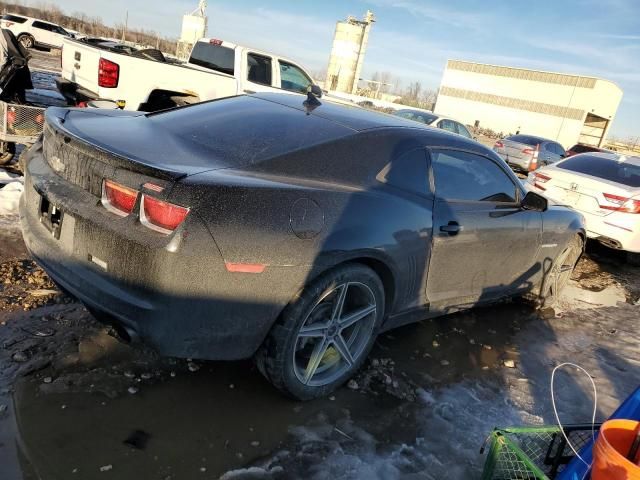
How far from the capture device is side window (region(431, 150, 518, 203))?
133 inches

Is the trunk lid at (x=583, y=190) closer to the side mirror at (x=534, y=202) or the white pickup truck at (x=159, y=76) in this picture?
the side mirror at (x=534, y=202)

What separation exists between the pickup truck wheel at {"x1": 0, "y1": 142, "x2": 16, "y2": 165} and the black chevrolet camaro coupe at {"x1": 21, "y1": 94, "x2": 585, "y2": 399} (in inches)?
141

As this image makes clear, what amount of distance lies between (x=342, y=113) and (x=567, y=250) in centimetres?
300

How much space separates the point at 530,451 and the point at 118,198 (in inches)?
94.5

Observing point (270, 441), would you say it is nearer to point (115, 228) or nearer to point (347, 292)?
point (347, 292)

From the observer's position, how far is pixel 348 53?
48.2 m

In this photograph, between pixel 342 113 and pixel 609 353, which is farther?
pixel 609 353

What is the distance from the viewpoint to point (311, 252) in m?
2.45

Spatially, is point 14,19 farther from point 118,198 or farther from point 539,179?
point 118,198

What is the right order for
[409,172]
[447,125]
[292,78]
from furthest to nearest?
[447,125], [292,78], [409,172]

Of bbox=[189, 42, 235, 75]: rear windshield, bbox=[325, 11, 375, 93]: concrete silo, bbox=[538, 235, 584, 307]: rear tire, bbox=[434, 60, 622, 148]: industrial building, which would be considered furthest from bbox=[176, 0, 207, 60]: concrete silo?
bbox=[538, 235, 584, 307]: rear tire

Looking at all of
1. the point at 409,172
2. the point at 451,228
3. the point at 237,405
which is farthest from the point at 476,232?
the point at 237,405

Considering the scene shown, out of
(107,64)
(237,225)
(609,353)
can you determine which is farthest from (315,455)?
(107,64)

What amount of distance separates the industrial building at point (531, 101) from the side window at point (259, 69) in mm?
46541
